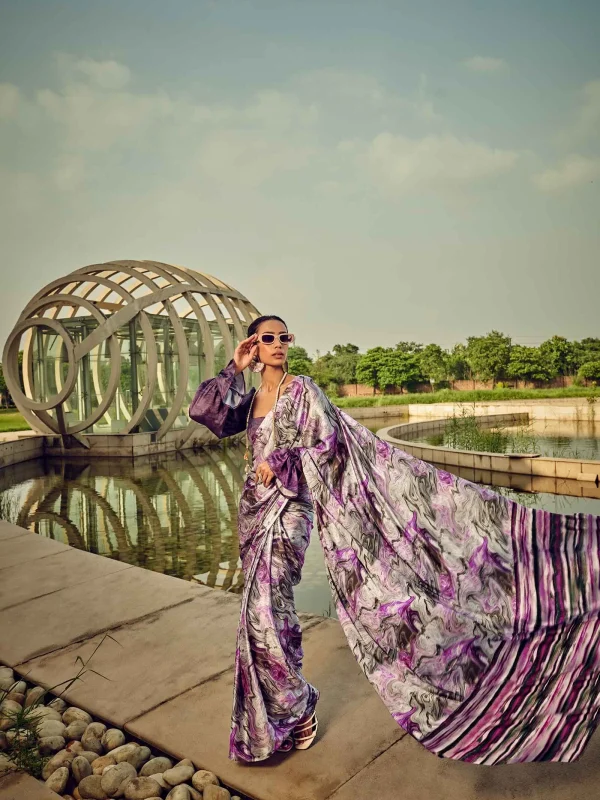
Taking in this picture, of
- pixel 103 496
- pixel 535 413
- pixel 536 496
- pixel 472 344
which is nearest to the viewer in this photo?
pixel 536 496

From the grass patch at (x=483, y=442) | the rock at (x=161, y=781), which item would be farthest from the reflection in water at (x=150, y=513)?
the grass patch at (x=483, y=442)

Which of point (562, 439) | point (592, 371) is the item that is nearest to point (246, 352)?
point (562, 439)

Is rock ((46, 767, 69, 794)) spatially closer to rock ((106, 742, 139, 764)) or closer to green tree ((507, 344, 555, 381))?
rock ((106, 742, 139, 764))

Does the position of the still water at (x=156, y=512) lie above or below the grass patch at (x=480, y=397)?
below

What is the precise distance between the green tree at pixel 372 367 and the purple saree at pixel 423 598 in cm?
5388

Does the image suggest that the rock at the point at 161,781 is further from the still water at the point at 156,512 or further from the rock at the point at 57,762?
the still water at the point at 156,512

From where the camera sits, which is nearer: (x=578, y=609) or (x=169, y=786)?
(x=578, y=609)

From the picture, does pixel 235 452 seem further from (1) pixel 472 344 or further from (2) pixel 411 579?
(1) pixel 472 344

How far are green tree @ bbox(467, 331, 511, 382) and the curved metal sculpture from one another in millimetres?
37201

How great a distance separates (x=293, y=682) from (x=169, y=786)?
559mm

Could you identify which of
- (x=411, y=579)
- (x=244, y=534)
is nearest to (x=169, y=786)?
(x=244, y=534)

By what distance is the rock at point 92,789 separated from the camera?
2277 mm

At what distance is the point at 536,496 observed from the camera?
28.2 feet

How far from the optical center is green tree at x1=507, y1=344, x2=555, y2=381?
1999 inches
